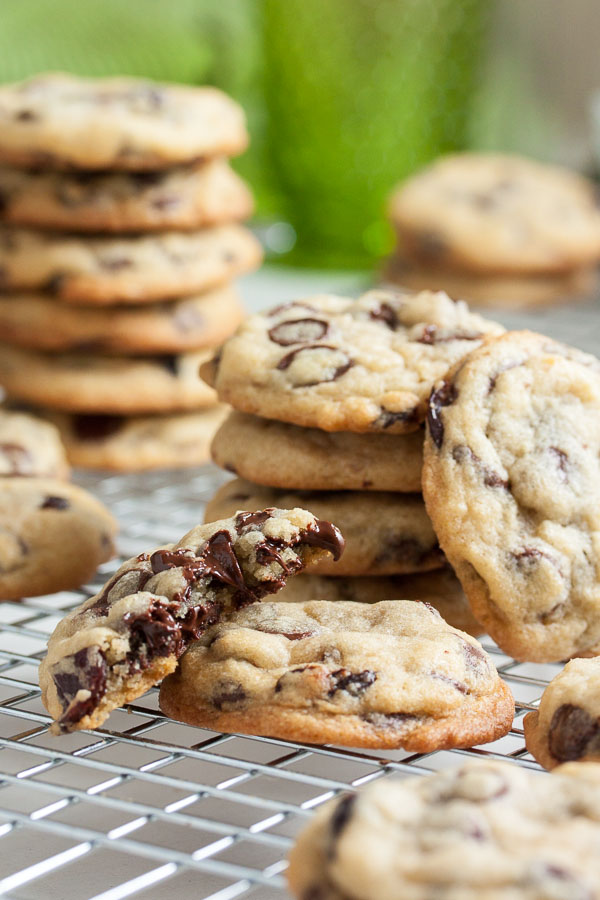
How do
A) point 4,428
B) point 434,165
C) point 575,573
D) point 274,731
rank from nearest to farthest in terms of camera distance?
point 274,731 < point 575,573 < point 4,428 < point 434,165

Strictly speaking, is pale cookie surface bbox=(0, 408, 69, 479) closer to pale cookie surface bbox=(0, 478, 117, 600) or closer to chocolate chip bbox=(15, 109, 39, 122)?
pale cookie surface bbox=(0, 478, 117, 600)

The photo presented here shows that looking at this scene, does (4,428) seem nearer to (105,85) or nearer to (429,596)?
(105,85)

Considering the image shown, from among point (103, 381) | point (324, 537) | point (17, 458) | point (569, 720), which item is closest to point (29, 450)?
point (17, 458)

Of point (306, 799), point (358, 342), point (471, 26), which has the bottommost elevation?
point (306, 799)

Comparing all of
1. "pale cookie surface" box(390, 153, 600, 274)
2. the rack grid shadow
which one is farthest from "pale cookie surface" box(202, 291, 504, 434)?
"pale cookie surface" box(390, 153, 600, 274)

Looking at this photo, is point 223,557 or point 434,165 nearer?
point 223,557

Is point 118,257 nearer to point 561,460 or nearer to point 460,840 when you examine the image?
point 561,460

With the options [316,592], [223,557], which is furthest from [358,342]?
[223,557]
